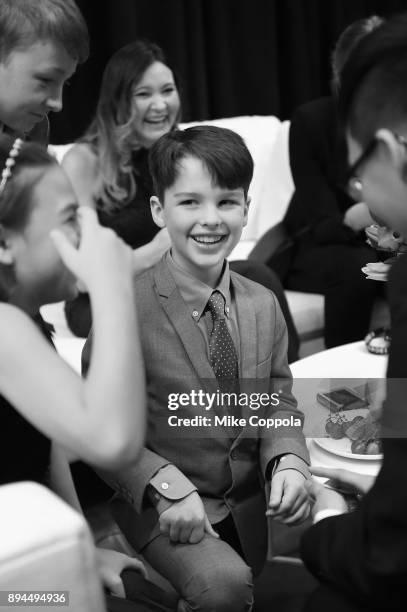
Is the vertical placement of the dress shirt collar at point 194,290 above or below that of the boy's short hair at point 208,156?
below

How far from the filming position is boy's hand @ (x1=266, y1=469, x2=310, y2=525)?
4.54ft

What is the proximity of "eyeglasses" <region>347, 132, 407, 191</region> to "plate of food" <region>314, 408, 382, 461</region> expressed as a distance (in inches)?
27.8

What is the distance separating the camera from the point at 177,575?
1367 millimetres

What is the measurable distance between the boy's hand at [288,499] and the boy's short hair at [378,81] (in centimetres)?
69

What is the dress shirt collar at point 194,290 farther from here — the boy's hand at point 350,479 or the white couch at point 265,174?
the white couch at point 265,174

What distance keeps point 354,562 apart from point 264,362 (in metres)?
0.63

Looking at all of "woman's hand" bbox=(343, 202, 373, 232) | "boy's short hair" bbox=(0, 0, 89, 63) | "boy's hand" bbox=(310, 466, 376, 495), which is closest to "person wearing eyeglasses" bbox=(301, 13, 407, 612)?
"boy's hand" bbox=(310, 466, 376, 495)

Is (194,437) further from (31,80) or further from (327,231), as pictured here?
(327,231)

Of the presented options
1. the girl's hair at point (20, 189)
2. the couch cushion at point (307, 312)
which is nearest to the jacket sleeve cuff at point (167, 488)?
the girl's hair at point (20, 189)

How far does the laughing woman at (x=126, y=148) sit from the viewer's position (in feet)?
7.95

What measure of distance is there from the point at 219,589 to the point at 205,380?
0.36 metres

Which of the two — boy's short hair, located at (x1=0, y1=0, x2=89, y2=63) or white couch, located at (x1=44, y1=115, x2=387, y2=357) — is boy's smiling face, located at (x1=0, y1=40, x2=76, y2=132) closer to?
boy's short hair, located at (x1=0, y1=0, x2=89, y2=63)

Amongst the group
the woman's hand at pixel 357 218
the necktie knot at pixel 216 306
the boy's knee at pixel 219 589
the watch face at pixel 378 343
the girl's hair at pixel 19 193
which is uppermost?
the girl's hair at pixel 19 193

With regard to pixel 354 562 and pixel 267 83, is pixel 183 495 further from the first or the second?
pixel 267 83
